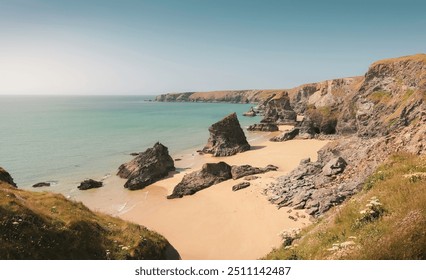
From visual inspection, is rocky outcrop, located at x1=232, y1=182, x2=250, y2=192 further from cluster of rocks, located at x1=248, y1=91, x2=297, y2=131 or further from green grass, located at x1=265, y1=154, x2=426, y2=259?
cluster of rocks, located at x1=248, y1=91, x2=297, y2=131

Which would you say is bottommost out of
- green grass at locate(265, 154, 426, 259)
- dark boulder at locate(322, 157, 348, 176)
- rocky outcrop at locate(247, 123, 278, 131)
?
rocky outcrop at locate(247, 123, 278, 131)

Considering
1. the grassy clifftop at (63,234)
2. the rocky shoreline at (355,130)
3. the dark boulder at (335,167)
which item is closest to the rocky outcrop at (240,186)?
the rocky shoreline at (355,130)

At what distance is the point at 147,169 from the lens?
44.2 metres

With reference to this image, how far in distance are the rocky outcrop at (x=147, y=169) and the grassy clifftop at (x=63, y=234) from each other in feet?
77.0

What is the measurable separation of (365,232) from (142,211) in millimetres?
26804

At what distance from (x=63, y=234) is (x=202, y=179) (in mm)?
24672

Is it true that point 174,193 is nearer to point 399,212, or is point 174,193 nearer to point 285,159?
point 285,159

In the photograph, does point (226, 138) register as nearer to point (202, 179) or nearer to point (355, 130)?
point (202, 179)

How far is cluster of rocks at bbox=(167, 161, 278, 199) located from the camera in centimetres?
3645

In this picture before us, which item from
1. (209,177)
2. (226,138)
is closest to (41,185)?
(209,177)

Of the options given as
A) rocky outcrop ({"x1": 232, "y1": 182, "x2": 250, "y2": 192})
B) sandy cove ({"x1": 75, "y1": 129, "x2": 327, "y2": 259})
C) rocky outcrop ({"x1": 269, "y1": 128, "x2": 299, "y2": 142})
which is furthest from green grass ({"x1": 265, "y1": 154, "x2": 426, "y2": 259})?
rocky outcrop ({"x1": 269, "y1": 128, "x2": 299, "y2": 142})

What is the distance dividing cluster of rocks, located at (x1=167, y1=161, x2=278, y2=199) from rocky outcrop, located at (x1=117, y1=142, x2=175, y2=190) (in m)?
7.34
